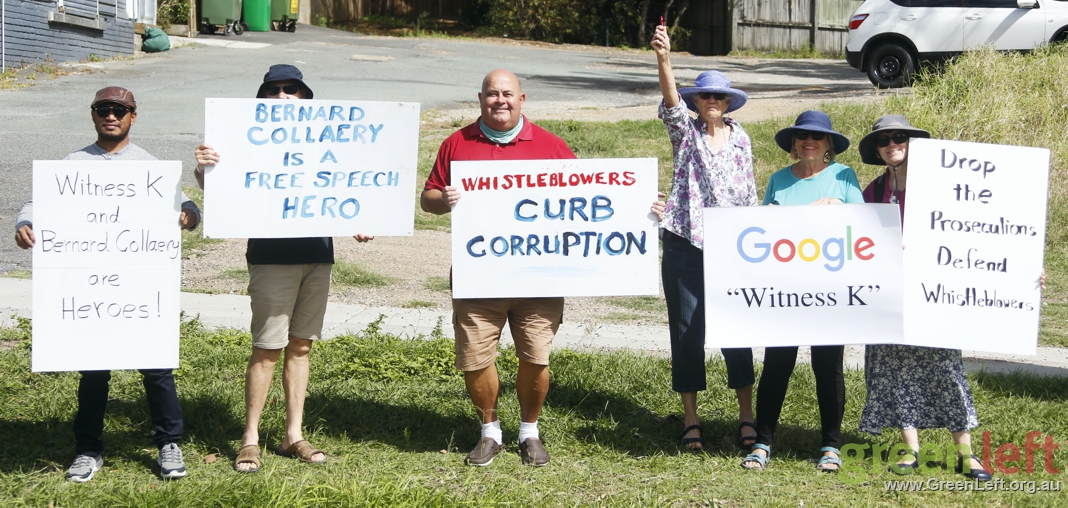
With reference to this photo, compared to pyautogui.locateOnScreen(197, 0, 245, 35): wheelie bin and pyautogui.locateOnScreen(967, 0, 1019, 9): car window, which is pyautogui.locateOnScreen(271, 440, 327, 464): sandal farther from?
pyautogui.locateOnScreen(197, 0, 245, 35): wheelie bin

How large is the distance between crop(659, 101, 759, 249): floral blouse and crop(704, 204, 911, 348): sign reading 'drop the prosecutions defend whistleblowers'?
0.67 feet

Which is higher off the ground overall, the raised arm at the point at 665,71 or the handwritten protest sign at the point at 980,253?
the raised arm at the point at 665,71

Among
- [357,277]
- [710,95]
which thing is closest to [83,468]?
[710,95]

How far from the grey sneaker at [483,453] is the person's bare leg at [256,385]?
948 mm

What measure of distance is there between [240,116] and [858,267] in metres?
2.71

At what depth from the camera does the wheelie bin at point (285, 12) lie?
A: 25.6m

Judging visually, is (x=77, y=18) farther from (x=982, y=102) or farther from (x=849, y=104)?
(x=982, y=102)

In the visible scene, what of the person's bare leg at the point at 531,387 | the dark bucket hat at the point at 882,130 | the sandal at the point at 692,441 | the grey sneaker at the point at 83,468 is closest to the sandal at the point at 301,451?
the grey sneaker at the point at 83,468

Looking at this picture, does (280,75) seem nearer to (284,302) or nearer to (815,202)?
(284,302)

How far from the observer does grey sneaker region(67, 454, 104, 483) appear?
4.16 meters

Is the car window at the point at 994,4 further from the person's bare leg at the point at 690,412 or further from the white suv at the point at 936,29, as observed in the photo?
the person's bare leg at the point at 690,412

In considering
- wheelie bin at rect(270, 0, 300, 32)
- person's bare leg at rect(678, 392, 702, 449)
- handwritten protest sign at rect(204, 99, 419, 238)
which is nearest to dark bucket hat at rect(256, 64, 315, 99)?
handwritten protest sign at rect(204, 99, 419, 238)

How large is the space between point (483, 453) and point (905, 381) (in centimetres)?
191

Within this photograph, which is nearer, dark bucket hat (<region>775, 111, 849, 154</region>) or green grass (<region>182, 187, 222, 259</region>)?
dark bucket hat (<region>775, 111, 849, 154</region>)
